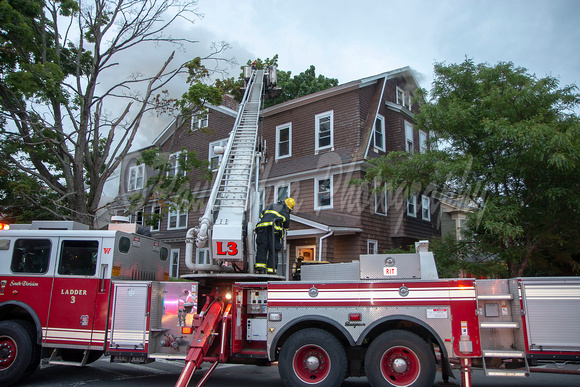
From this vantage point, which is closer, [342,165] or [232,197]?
[232,197]

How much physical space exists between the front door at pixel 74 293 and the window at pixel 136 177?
19.6 m

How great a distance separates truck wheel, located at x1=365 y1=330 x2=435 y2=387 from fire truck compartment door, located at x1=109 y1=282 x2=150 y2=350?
3.39m

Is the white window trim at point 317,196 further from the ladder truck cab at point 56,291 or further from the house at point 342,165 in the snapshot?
the ladder truck cab at point 56,291

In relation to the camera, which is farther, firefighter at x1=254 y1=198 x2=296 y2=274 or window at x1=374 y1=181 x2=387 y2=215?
window at x1=374 y1=181 x2=387 y2=215

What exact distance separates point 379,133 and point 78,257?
536 inches

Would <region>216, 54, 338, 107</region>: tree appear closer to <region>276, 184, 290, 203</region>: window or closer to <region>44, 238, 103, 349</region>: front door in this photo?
<region>276, 184, 290, 203</region>: window

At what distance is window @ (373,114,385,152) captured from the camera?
17.9 m

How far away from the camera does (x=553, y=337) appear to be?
17.6 ft

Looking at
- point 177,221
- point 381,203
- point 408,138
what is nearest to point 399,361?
point 381,203

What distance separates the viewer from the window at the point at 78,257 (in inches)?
279

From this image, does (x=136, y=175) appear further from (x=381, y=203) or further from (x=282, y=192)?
(x=381, y=203)

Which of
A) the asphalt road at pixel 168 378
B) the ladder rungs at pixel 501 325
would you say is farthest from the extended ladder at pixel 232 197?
the ladder rungs at pixel 501 325

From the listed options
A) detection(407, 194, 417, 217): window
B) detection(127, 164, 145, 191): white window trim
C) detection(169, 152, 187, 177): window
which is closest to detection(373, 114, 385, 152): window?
detection(407, 194, 417, 217): window

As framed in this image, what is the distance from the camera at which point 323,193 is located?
1747 centimetres
